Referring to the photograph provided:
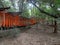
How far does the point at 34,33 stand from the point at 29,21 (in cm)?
363

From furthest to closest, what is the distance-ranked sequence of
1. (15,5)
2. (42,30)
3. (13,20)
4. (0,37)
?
1. (15,5)
2. (13,20)
3. (42,30)
4. (0,37)

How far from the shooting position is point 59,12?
12219mm

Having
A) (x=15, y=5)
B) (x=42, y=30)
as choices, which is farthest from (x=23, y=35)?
(x=15, y=5)

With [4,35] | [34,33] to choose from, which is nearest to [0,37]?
[4,35]

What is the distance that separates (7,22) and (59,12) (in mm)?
6715

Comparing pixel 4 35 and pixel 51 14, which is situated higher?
pixel 51 14

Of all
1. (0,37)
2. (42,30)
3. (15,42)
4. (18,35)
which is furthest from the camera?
(42,30)

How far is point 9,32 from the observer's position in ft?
44.1

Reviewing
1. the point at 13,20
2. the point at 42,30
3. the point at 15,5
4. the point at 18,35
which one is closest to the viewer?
the point at 18,35

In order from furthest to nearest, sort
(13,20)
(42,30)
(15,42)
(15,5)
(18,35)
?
1. (15,5)
2. (13,20)
3. (42,30)
4. (18,35)
5. (15,42)

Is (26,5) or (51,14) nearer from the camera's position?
(51,14)

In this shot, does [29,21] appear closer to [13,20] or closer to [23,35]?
[13,20]

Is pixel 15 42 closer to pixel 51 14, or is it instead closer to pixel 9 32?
pixel 9 32

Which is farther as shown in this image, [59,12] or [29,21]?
[29,21]
